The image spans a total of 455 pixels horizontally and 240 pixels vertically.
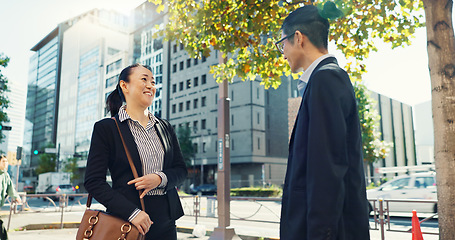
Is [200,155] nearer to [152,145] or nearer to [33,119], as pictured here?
[152,145]

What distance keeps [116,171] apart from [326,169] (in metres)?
1.40

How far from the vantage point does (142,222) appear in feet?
7.42

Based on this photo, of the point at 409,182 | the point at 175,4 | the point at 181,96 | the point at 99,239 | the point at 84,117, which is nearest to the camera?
the point at 99,239

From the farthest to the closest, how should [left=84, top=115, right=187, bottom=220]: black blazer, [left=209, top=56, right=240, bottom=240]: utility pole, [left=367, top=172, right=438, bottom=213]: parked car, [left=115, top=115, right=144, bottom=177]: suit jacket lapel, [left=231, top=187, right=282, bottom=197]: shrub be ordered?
[left=231, top=187, right=282, bottom=197]: shrub < [left=367, top=172, right=438, bottom=213]: parked car < [left=209, top=56, right=240, bottom=240]: utility pole < [left=115, top=115, right=144, bottom=177]: suit jacket lapel < [left=84, top=115, right=187, bottom=220]: black blazer

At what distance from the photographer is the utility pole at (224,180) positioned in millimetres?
8125

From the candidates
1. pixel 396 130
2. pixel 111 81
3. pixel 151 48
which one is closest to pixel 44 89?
Result: pixel 111 81

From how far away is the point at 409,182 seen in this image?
1470 centimetres

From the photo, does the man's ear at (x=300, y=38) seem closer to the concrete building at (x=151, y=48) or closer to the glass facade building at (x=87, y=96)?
the concrete building at (x=151, y=48)

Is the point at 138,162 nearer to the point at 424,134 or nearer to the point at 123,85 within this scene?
the point at 123,85

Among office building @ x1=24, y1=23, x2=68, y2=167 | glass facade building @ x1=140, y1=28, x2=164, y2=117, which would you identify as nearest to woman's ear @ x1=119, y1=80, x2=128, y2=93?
glass facade building @ x1=140, y1=28, x2=164, y2=117

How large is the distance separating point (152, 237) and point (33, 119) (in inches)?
5188

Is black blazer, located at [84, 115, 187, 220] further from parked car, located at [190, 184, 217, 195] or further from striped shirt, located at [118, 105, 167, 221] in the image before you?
parked car, located at [190, 184, 217, 195]

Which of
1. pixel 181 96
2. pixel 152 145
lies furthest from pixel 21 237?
pixel 181 96

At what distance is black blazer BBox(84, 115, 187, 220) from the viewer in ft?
7.56
